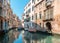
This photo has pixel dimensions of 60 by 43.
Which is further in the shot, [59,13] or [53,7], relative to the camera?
[53,7]

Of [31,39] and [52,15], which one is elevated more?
[52,15]

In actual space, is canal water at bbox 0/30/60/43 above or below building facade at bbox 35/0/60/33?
below

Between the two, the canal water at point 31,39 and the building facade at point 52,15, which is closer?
the canal water at point 31,39

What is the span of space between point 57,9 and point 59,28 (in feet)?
8.37

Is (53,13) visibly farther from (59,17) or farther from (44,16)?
(44,16)

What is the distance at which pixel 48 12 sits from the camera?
71.3 ft

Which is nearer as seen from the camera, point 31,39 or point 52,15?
point 31,39

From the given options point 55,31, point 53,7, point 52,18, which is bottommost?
point 55,31

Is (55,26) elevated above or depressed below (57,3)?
below

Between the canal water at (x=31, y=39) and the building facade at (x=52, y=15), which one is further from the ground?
the building facade at (x=52, y=15)

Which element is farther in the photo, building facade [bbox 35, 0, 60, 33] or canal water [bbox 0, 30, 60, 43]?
building facade [bbox 35, 0, 60, 33]

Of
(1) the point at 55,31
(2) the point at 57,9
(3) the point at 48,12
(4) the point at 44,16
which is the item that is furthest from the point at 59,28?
(4) the point at 44,16

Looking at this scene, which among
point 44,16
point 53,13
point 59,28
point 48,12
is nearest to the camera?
point 59,28

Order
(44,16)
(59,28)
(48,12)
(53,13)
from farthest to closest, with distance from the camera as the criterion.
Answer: (44,16), (48,12), (53,13), (59,28)
